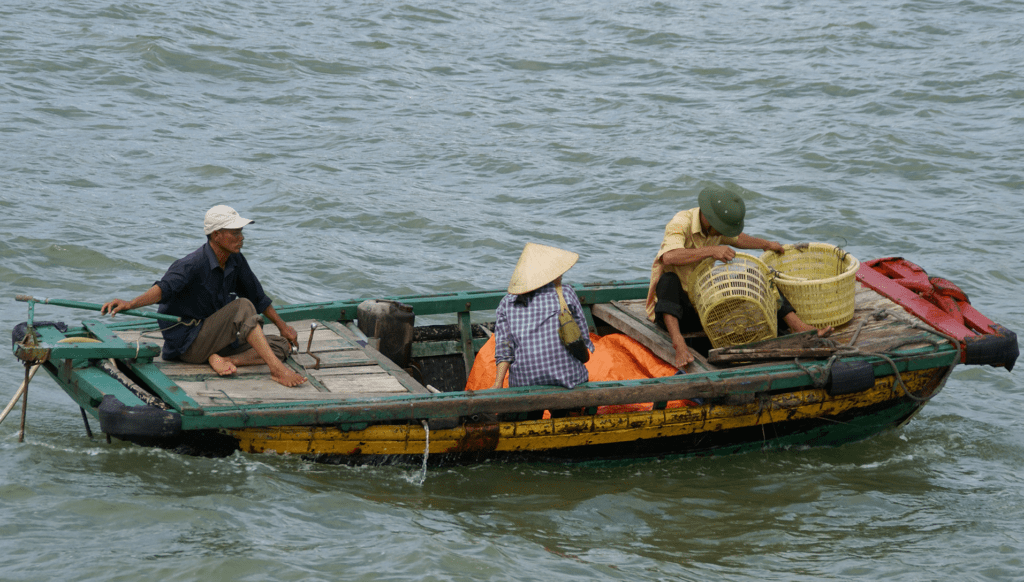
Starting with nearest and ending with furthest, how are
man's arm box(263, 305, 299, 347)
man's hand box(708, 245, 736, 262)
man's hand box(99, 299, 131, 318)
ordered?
man's hand box(99, 299, 131, 318) → man's arm box(263, 305, 299, 347) → man's hand box(708, 245, 736, 262)

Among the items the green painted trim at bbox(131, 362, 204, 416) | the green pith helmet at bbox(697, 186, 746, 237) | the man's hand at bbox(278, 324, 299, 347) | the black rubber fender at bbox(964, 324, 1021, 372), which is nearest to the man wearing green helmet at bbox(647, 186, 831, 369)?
the green pith helmet at bbox(697, 186, 746, 237)

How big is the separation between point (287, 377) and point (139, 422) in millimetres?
933

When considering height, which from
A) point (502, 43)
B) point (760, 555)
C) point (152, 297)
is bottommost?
point (760, 555)

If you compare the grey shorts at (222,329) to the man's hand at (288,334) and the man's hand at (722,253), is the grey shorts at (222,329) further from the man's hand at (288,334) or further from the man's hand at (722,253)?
the man's hand at (722,253)

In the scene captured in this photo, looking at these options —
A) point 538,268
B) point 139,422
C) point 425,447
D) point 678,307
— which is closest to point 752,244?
point 678,307

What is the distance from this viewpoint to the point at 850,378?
233 inches

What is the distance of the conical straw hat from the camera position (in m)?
5.58

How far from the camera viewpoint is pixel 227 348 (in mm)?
5969

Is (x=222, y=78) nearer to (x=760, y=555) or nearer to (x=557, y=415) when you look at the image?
(x=557, y=415)

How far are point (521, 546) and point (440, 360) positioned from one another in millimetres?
2161

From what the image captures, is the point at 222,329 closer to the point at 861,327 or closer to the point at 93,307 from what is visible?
the point at 93,307

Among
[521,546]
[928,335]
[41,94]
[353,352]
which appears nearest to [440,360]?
[353,352]

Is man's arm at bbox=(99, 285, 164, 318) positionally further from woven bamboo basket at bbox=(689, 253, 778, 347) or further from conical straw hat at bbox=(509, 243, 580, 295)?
woven bamboo basket at bbox=(689, 253, 778, 347)

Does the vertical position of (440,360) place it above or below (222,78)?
below
